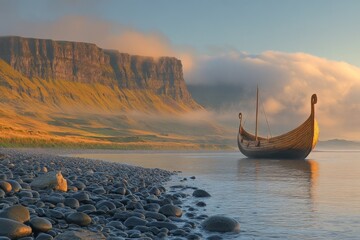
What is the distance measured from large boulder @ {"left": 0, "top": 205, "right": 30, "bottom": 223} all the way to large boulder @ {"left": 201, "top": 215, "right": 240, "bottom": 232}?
435cm

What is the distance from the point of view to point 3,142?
7981cm

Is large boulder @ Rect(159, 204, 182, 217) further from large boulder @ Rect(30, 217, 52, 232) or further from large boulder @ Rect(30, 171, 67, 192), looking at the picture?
large boulder @ Rect(30, 217, 52, 232)

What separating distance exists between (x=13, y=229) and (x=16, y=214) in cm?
76

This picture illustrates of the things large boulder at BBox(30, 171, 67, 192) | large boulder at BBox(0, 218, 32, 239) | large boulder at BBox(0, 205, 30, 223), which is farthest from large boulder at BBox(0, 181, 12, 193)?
large boulder at BBox(0, 218, 32, 239)

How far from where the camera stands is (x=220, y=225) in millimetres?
10367

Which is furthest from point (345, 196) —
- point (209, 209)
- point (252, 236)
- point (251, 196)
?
point (252, 236)

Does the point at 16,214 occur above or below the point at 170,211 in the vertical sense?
above

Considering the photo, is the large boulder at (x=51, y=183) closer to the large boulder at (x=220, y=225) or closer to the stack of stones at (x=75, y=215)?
the stack of stones at (x=75, y=215)

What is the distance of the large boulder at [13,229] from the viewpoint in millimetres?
7327

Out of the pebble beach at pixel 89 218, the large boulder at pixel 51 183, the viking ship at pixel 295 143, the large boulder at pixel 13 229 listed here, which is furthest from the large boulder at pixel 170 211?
the viking ship at pixel 295 143

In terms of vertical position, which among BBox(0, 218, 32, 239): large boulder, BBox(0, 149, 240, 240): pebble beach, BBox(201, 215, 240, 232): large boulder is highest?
BBox(0, 218, 32, 239): large boulder

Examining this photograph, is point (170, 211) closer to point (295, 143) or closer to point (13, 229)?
point (13, 229)

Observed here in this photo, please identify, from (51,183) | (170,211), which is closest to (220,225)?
(170,211)

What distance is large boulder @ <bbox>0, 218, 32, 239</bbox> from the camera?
24.0 feet
